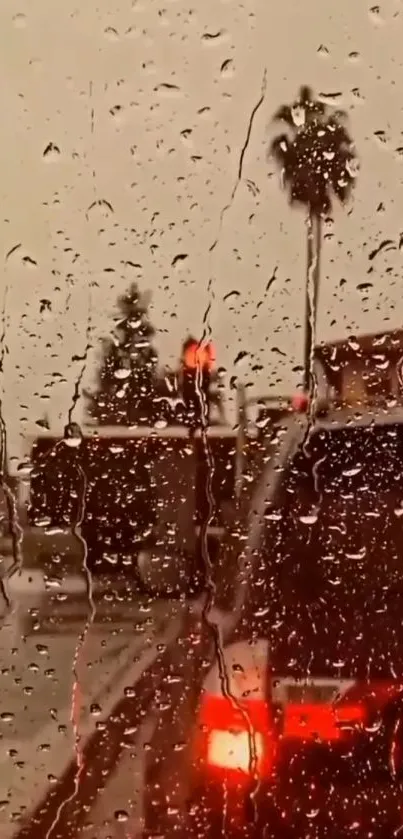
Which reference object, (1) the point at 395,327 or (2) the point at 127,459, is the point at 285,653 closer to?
(2) the point at 127,459

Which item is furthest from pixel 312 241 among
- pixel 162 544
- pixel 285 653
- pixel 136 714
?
pixel 136 714

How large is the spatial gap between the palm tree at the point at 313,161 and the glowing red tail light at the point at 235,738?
0.68m

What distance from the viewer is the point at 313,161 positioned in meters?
1.62

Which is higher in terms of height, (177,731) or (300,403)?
(300,403)

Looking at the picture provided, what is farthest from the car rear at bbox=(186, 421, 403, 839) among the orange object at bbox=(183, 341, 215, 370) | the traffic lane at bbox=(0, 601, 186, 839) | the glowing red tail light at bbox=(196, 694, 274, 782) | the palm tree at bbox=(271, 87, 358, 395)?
the palm tree at bbox=(271, 87, 358, 395)

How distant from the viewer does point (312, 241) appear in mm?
1583

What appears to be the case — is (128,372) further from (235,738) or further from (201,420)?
(235,738)

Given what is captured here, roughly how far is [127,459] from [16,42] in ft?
2.40

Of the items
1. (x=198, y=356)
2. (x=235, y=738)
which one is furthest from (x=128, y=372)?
(x=235, y=738)

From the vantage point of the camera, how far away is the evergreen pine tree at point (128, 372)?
1.52 m

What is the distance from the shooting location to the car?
4.18 feet

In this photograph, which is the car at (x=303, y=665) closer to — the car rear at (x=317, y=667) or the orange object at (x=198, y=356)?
the car rear at (x=317, y=667)

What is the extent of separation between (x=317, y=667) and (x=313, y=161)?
865mm

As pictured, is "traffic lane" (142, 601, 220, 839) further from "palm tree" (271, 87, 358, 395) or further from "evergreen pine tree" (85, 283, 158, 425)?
"palm tree" (271, 87, 358, 395)
